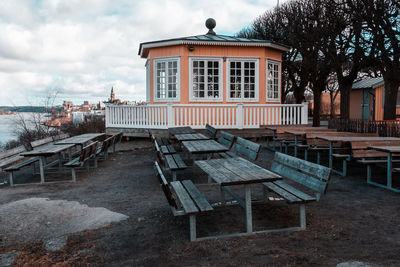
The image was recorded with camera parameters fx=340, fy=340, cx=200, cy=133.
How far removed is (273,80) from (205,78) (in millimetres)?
3124

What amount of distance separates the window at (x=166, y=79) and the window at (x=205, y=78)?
0.65 metres

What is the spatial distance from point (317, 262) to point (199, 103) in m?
11.1

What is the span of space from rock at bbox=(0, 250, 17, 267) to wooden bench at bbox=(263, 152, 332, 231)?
2927 millimetres

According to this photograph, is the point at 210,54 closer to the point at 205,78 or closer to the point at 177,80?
the point at 205,78

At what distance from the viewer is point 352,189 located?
239 inches

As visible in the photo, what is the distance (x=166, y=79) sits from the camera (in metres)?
14.1

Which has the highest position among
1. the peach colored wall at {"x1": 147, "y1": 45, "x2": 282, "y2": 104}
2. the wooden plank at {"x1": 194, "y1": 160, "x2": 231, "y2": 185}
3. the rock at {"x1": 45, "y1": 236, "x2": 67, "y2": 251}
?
the peach colored wall at {"x1": 147, "y1": 45, "x2": 282, "y2": 104}

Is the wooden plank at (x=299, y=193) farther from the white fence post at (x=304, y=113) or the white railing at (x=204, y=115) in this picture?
the white fence post at (x=304, y=113)

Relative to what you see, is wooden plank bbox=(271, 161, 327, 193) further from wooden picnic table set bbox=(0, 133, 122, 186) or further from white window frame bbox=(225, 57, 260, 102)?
white window frame bbox=(225, 57, 260, 102)

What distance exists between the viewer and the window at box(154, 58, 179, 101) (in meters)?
14.0

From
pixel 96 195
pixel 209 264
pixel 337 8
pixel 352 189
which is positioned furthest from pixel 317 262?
pixel 337 8

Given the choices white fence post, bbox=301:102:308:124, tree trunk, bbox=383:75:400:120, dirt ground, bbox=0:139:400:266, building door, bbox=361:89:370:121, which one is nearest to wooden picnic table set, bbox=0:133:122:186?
dirt ground, bbox=0:139:400:266

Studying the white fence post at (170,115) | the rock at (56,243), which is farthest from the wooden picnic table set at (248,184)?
the white fence post at (170,115)

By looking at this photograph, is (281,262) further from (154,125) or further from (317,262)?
(154,125)
